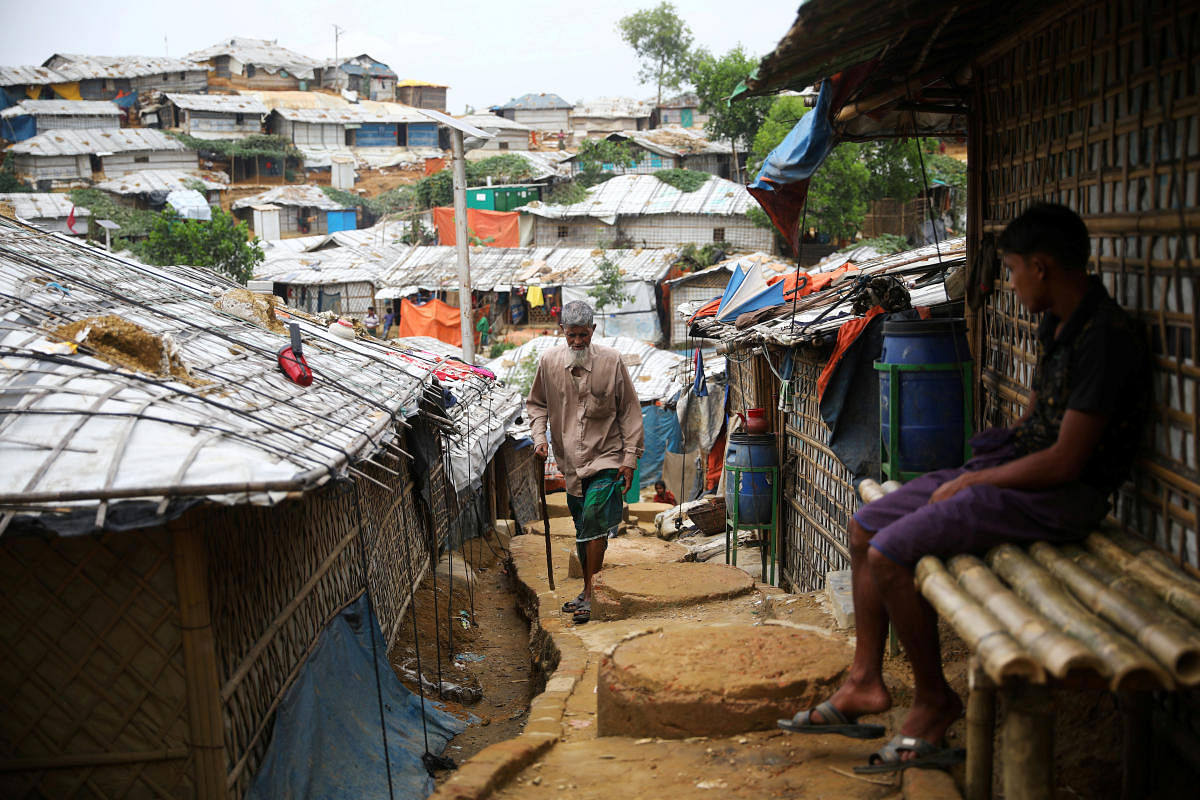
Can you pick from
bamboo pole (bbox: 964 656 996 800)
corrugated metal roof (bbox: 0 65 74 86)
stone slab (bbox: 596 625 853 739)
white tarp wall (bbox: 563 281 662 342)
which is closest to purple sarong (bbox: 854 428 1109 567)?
bamboo pole (bbox: 964 656 996 800)

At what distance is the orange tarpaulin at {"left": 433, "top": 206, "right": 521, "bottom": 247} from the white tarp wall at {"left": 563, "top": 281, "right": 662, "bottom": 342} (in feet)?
17.8

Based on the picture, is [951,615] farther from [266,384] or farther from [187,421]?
[266,384]

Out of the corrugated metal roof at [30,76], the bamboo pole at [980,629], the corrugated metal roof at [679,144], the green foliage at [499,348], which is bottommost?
the green foliage at [499,348]

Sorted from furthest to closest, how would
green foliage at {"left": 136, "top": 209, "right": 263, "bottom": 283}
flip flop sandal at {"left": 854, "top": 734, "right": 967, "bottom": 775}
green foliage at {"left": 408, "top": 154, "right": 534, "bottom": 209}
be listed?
green foliage at {"left": 408, "top": 154, "right": 534, "bottom": 209}, green foliage at {"left": 136, "top": 209, "right": 263, "bottom": 283}, flip flop sandal at {"left": 854, "top": 734, "right": 967, "bottom": 775}

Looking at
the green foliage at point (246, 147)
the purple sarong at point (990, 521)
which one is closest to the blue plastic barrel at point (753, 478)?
the purple sarong at point (990, 521)

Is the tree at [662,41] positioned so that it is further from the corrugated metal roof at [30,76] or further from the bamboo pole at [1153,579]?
the bamboo pole at [1153,579]

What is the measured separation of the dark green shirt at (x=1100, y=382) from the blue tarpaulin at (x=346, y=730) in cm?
349

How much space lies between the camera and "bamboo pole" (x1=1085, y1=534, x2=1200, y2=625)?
2.46 meters

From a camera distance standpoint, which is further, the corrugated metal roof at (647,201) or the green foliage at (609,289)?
the corrugated metal roof at (647,201)

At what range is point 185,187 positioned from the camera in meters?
42.2

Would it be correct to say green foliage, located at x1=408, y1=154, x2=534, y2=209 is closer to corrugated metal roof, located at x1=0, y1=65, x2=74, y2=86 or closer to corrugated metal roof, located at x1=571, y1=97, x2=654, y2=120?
corrugated metal roof, located at x1=571, y1=97, x2=654, y2=120

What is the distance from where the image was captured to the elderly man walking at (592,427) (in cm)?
685

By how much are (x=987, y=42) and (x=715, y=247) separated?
30.0m

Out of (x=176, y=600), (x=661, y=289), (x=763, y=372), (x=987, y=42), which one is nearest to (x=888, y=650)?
(x=987, y=42)
